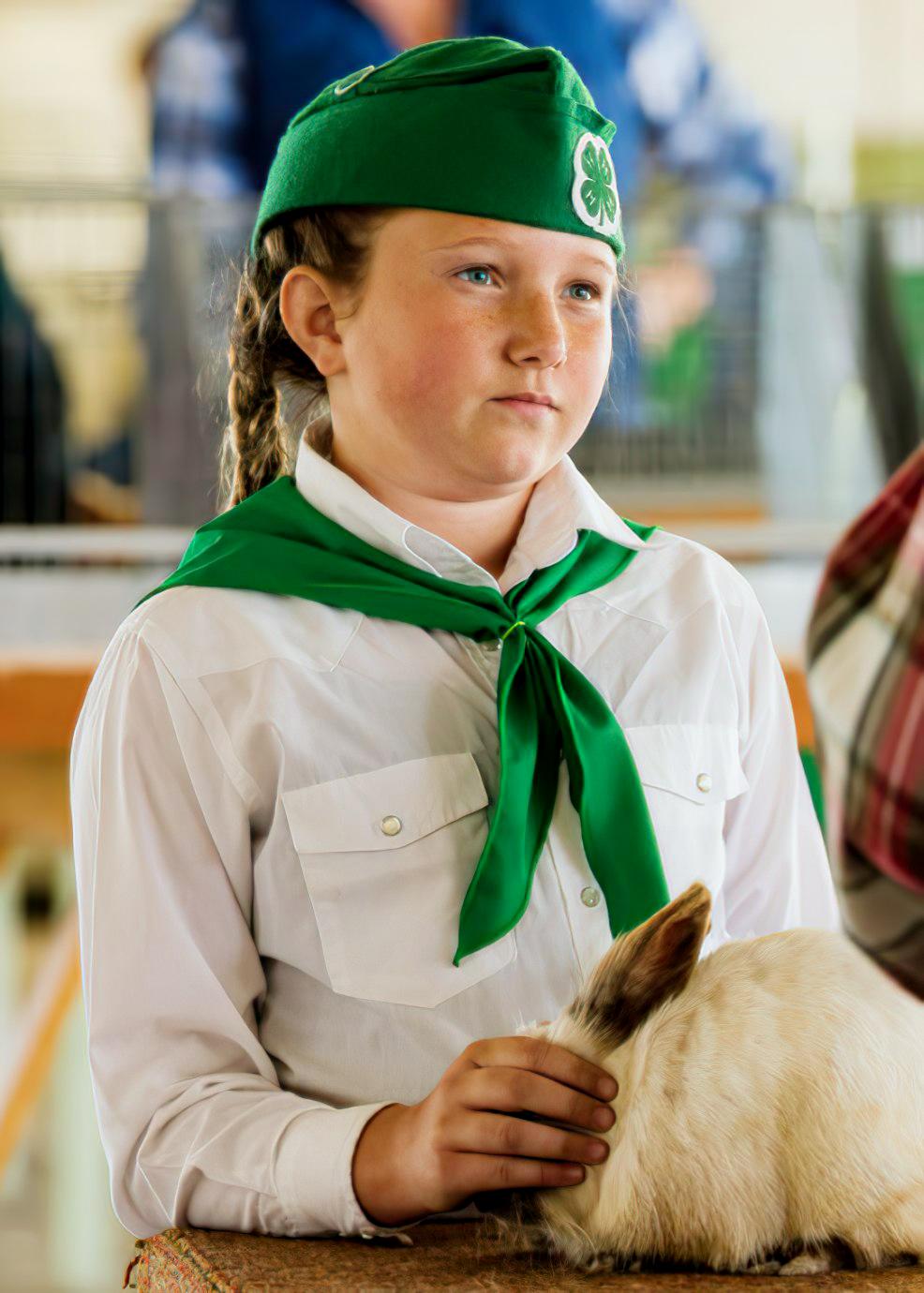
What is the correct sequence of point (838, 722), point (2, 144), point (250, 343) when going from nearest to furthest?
point (838, 722) < point (250, 343) < point (2, 144)

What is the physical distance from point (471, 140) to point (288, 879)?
46 centimetres

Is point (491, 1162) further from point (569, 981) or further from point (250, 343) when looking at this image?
point (250, 343)

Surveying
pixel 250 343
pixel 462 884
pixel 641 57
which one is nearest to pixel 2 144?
pixel 641 57

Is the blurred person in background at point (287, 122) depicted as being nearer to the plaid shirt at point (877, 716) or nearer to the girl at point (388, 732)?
the girl at point (388, 732)

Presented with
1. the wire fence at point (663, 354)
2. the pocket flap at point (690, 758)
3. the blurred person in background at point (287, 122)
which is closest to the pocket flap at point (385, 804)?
the pocket flap at point (690, 758)

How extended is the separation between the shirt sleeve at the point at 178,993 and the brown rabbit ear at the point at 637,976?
0.56ft

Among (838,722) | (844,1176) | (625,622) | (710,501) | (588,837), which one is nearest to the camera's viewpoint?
(838,722)

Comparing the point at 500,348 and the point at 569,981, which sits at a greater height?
the point at 500,348

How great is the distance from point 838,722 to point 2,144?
5968mm

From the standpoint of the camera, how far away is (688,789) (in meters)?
1.01

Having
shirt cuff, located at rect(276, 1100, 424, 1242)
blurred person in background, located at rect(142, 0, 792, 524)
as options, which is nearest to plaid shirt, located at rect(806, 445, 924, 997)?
shirt cuff, located at rect(276, 1100, 424, 1242)

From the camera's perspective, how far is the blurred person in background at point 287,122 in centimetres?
307

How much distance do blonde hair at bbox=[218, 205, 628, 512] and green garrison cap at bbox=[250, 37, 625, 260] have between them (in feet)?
0.10

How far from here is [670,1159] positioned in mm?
686
